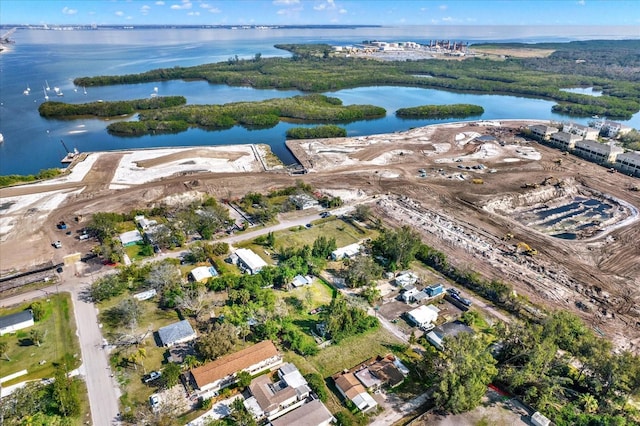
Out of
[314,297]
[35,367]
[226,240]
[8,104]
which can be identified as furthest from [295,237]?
[8,104]

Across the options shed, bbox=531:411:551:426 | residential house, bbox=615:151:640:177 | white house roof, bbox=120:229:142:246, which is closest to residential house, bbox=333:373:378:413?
shed, bbox=531:411:551:426

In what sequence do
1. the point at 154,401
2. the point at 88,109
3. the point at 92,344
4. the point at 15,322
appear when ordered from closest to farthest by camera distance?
1. the point at 154,401
2. the point at 92,344
3. the point at 15,322
4. the point at 88,109

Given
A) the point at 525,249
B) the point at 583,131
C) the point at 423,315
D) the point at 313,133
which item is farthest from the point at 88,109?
the point at 583,131

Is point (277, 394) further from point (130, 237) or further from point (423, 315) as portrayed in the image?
point (130, 237)

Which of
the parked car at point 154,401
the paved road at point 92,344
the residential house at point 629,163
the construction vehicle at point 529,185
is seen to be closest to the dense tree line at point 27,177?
the paved road at point 92,344

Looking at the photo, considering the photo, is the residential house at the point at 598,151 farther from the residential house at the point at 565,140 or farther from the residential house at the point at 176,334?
the residential house at the point at 176,334

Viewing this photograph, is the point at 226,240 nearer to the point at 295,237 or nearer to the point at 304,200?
the point at 295,237
